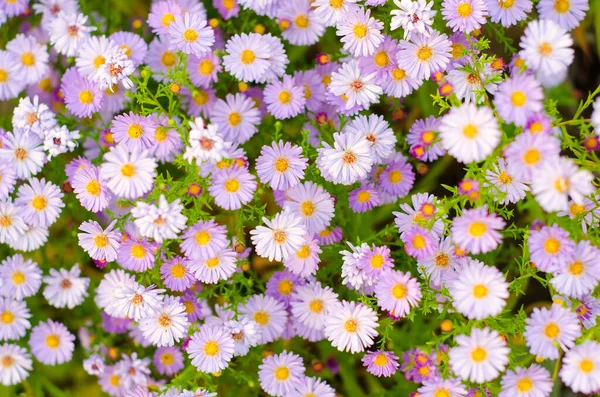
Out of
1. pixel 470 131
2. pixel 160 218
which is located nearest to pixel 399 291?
pixel 470 131

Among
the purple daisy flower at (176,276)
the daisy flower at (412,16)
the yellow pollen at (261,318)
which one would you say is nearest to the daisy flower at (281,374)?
the yellow pollen at (261,318)

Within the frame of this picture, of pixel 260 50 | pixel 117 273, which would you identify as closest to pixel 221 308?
pixel 117 273

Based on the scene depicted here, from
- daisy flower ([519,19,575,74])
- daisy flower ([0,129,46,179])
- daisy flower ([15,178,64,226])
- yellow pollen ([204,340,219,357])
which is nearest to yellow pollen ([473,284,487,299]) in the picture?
daisy flower ([519,19,575,74])

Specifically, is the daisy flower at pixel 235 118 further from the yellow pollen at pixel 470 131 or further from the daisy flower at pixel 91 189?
the yellow pollen at pixel 470 131

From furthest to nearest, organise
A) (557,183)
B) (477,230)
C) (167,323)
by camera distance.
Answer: (167,323) → (477,230) → (557,183)

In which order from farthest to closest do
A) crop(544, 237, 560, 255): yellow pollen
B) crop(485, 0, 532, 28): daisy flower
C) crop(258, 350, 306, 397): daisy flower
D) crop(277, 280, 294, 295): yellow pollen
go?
crop(277, 280, 294, 295): yellow pollen < crop(258, 350, 306, 397): daisy flower < crop(485, 0, 532, 28): daisy flower < crop(544, 237, 560, 255): yellow pollen

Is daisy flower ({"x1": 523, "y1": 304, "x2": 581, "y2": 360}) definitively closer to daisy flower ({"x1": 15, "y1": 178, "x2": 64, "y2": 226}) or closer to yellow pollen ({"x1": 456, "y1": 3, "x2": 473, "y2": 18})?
yellow pollen ({"x1": 456, "y1": 3, "x2": 473, "y2": 18})

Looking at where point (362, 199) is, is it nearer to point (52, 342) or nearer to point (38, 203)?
point (38, 203)
